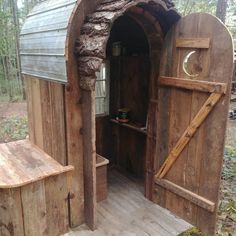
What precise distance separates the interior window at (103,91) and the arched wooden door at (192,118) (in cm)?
125

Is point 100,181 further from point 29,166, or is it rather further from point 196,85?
point 196,85

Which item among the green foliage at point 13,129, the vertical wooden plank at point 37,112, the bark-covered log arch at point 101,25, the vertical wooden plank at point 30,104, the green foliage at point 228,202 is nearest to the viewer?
the bark-covered log arch at point 101,25

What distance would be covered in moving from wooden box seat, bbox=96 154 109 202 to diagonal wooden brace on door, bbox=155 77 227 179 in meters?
0.67

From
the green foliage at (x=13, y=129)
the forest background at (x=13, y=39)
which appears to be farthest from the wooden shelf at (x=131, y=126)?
the forest background at (x=13, y=39)

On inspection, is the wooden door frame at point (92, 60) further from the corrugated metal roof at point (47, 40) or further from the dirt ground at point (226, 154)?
the dirt ground at point (226, 154)

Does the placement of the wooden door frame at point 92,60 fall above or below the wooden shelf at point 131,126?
above

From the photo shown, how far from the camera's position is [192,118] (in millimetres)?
2598

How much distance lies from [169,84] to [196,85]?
1.14ft

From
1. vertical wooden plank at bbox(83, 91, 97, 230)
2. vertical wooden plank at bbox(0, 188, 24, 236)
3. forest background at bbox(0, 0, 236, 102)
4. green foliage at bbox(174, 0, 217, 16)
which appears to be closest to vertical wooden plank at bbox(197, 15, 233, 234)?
vertical wooden plank at bbox(83, 91, 97, 230)

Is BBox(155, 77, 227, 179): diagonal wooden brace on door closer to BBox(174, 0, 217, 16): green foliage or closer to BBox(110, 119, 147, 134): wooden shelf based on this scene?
BBox(110, 119, 147, 134): wooden shelf

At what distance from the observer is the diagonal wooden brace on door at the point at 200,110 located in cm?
229

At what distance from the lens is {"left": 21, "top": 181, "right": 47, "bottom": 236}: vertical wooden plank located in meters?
2.34

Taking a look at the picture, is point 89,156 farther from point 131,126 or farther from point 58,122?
point 131,126

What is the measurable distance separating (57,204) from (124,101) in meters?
2.03
